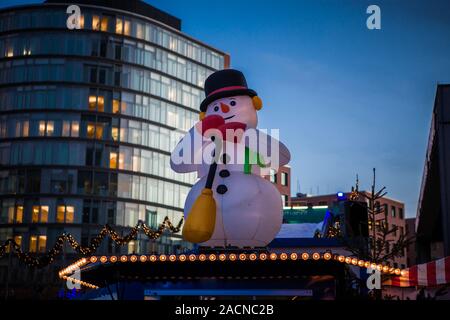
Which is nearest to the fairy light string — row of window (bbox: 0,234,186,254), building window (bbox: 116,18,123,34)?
row of window (bbox: 0,234,186,254)

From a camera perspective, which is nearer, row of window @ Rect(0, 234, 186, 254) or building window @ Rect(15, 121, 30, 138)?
row of window @ Rect(0, 234, 186, 254)

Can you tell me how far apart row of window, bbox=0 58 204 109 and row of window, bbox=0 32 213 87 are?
3.16 ft

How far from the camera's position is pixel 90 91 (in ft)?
225

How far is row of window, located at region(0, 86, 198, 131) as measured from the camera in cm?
6738

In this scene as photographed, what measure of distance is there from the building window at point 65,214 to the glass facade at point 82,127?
0.33 feet

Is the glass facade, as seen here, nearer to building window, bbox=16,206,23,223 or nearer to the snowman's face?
building window, bbox=16,206,23,223

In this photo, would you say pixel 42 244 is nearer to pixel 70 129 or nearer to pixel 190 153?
pixel 70 129

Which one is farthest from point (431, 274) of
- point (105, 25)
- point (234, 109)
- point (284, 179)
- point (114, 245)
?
point (284, 179)

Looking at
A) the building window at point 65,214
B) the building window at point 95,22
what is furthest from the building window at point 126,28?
the building window at point 65,214

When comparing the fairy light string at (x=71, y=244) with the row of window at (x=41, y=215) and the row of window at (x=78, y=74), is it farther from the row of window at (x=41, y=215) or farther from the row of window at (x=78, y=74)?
the row of window at (x=78, y=74)

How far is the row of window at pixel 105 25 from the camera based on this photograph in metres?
68.9

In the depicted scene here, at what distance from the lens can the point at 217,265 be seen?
1395 centimetres
